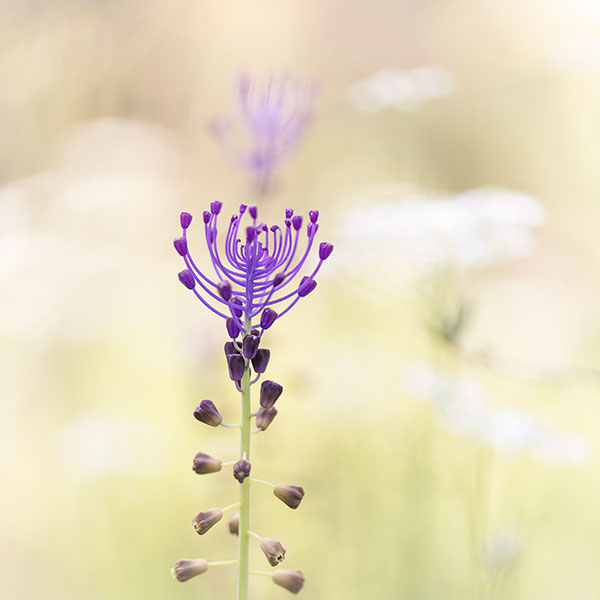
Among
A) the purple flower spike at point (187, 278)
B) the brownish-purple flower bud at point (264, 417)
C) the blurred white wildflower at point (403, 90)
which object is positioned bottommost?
the brownish-purple flower bud at point (264, 417)

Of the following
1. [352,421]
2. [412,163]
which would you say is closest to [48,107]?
[352,421]

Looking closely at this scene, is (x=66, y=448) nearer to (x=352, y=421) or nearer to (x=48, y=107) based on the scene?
(x=352, y=421)

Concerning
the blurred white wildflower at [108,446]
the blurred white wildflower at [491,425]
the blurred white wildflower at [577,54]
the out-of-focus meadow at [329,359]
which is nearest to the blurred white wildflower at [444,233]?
the out-of-focus meadow at [329,359]

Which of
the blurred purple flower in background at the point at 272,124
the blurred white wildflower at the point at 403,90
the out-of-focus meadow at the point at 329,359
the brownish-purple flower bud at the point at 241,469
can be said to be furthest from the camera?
the blurred white wildflower at the point at 403,90

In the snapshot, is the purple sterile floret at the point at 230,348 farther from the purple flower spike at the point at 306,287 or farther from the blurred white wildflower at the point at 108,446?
the blurred white wildflower at the point at 108,446

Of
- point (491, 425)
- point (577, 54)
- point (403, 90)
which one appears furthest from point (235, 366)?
point (577, 54)

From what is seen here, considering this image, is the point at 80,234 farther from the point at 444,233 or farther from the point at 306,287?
the point at 306,287

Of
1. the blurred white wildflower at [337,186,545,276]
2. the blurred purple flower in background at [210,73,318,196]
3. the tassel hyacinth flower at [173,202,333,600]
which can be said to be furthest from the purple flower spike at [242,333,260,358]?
the blurred white wildflower at [337,186,545,276]
